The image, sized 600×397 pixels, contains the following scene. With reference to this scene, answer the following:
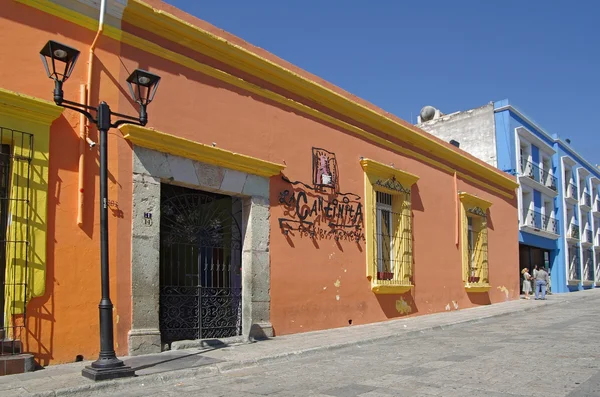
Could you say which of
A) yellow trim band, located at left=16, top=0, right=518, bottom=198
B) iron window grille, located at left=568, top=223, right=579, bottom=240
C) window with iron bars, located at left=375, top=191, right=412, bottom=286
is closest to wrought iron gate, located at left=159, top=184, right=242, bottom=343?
yellow trim band, located at left=16, top=0, right=518, bottom=198

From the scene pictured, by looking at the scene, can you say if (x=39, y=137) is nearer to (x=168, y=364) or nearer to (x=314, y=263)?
(x=168, y=364)

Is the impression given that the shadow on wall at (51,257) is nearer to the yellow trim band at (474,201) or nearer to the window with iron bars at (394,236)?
the window with iron bars at (394,236)

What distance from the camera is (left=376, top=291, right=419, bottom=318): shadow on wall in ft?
41.3

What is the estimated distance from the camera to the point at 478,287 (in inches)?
664

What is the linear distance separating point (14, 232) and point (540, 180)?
2427cm

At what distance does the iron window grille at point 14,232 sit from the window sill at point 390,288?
7.34 m

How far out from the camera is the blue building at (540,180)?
78.1 ft

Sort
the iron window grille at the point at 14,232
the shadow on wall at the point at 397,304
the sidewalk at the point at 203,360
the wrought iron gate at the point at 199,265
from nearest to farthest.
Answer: the sidewalk at the point at 203,360 < the iron window grille at the point at 14,232 < the wrought iron gate at the point at 199,265 < the shadow on wall at the point at 397,304

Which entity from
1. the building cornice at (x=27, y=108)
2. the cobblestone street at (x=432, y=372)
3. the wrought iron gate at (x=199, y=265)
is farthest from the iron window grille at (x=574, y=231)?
the building cornice at (x=27, y=108)

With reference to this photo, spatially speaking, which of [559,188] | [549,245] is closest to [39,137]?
[549,245]

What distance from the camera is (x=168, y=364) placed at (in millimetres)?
6949

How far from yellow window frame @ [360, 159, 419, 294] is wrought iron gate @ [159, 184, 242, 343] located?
11.6ft

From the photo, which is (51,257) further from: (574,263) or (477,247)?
(574,263)

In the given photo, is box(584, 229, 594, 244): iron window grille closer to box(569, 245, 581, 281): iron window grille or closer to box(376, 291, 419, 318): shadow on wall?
box(569, 245, 581, 281): iron window grille
